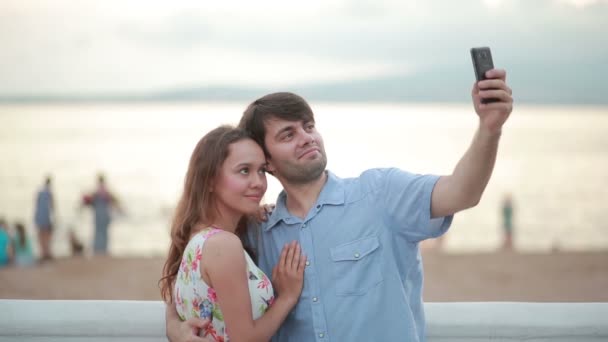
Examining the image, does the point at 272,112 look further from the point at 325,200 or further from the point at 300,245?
the point at 300,245

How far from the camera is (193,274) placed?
254cm

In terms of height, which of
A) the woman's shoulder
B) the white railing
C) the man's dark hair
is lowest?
the white railing

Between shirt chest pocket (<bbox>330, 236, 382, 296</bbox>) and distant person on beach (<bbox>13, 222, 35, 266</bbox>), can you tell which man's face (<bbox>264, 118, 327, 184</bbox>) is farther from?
distant person on beach (<bbox>13, 222, 35, 266</bbox>)

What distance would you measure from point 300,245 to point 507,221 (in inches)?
616

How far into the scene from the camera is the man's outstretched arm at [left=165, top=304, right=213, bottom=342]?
8.36 feet

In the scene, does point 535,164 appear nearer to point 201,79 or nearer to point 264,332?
point 201,79

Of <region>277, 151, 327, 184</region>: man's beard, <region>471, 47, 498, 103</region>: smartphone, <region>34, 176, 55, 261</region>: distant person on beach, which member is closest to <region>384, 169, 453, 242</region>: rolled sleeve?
<region>277, 151, 327, 184</region>: man's beard

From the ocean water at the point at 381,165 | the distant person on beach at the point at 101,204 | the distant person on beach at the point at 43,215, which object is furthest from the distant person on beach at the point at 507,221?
the distant person on beach at the point at 43,215

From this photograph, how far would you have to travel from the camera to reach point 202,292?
2.55 meters

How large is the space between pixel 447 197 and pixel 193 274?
0.95 metres

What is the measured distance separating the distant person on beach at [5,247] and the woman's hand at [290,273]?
35.6 ft

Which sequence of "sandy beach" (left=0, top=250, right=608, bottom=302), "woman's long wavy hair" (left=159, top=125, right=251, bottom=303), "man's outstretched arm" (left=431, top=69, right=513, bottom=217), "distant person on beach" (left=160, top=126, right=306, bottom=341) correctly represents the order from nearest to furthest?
"man's outstretched arm" (left=431, top=69, right=513, bottom=217), "distant person on beach" (left=160, top=126, right=306, bottom=341), "woman's long wavy hair" (left=159, top=125, right=251, bottom=303), "sandy beach" (left=0, top=250, right=608, bottom=302)

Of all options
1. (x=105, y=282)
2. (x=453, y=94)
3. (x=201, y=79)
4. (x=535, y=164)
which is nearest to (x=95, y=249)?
(x=105, y=282)

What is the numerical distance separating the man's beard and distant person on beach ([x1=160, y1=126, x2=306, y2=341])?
14 centimetres
